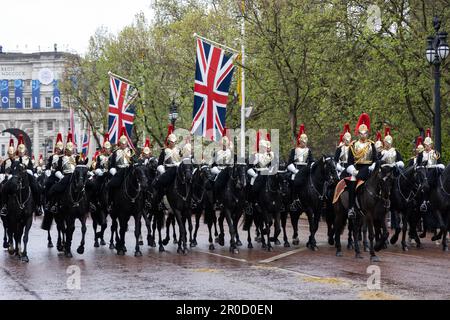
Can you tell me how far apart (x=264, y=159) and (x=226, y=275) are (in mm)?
6657

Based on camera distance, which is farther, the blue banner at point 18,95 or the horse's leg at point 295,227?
the blue banner at point 18,95

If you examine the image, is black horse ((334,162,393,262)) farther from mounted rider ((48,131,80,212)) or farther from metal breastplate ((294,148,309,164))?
mounted rider ((48,131,80,212))

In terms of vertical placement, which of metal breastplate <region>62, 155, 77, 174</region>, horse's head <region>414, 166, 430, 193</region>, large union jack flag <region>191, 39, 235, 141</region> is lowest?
horse's head <region>414, 166, 430, 193</region>

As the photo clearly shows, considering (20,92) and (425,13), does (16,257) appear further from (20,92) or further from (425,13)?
(20,92)

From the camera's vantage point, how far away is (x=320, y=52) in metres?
38.8

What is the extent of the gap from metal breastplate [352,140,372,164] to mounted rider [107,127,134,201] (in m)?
5.35

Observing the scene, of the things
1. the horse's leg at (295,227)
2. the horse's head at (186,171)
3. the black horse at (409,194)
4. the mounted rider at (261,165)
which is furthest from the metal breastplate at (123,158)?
the black horse at (409,194)

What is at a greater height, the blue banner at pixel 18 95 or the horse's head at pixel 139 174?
the blue banner at pixel 18 95

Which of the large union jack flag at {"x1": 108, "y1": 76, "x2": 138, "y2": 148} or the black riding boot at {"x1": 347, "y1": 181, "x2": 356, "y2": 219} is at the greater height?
the large union jack flag at {"x1": 108, "y1": 76, "x2": 138, "y2": 148}

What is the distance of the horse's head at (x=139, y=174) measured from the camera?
73.7ft

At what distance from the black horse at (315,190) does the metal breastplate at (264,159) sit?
983 mm

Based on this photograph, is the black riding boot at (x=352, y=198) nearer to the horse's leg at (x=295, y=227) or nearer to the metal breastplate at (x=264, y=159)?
the metal breastplate at (x=264, y=159)

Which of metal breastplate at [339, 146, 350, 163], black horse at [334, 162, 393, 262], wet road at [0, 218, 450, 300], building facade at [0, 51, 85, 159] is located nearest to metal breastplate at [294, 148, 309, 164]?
metal breastplate at [339, 146, 350, 163]

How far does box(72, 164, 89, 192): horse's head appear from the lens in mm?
22266
